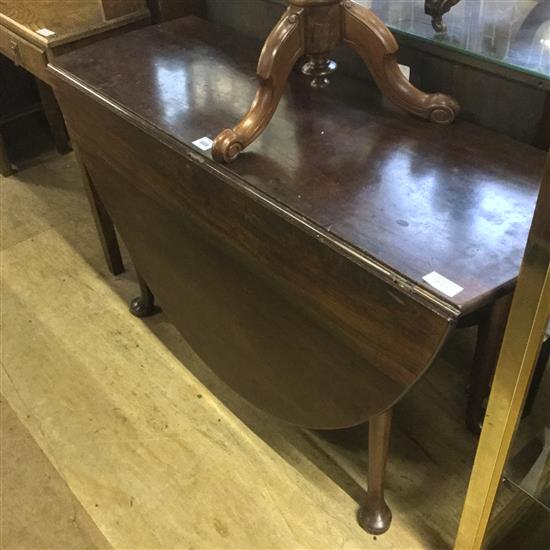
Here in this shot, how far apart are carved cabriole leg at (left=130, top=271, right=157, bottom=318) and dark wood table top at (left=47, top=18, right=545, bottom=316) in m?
0.62

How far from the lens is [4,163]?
2566 mm

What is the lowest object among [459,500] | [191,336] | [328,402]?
[459,500]

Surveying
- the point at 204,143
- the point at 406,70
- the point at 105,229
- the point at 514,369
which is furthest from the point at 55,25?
the point at 514,369

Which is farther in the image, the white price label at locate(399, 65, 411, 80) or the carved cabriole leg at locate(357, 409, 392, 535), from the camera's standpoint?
the white price label at locate(399, 65, 411, 80)

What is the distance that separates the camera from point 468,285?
888 mm

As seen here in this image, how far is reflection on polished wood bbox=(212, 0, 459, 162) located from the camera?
1146 mm

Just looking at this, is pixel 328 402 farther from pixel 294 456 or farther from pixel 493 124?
pixel 493 124

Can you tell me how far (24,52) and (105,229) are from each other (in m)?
0.51

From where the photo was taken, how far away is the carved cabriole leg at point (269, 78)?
1150 mm

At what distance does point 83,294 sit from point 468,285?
1.40 metres

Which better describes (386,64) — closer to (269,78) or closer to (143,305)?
(269,78)

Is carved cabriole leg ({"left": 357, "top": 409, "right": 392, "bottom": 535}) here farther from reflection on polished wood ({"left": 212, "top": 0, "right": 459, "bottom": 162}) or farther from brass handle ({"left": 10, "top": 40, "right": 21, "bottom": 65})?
brass handle ({"left": 10, "top": 40, "right": 21, "bottom": 65})

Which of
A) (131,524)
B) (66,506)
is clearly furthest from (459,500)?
(66,506)

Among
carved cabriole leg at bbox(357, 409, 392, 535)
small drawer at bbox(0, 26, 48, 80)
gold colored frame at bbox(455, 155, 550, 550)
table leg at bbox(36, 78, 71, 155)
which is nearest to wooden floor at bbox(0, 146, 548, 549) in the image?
carved cabriole leg at bbox(357, 409, 392, 535)
